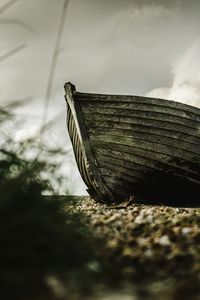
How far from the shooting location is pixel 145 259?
326 centimetres

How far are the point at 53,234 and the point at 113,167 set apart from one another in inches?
257

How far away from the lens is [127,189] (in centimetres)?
930

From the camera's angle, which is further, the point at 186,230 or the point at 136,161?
the point at 136,161

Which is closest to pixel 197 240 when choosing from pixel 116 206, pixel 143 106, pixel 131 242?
pixel 131 242

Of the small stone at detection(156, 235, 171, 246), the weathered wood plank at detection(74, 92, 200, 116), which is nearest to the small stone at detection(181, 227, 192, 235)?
the small stone at detection(156, 235, 171, 246)

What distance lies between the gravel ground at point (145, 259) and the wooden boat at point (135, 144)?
4238mm

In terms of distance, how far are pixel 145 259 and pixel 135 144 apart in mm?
5932

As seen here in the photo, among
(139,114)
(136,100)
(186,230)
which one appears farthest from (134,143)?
(186,230)

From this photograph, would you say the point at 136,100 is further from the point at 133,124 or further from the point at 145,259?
the point at 145,259

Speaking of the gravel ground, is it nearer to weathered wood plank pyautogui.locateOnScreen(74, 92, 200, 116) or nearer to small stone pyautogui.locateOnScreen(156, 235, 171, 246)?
small stone pyautogui.locateOnScreen(156, 235, 171, 246)

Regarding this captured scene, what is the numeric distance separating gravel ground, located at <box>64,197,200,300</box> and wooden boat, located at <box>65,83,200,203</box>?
424 centimetres

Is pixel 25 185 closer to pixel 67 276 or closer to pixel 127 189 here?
pixel 67 276

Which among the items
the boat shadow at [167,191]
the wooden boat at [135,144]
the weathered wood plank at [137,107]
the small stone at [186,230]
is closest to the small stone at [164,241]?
the small stone at [186,230]

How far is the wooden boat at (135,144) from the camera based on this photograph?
9125 millimetres
